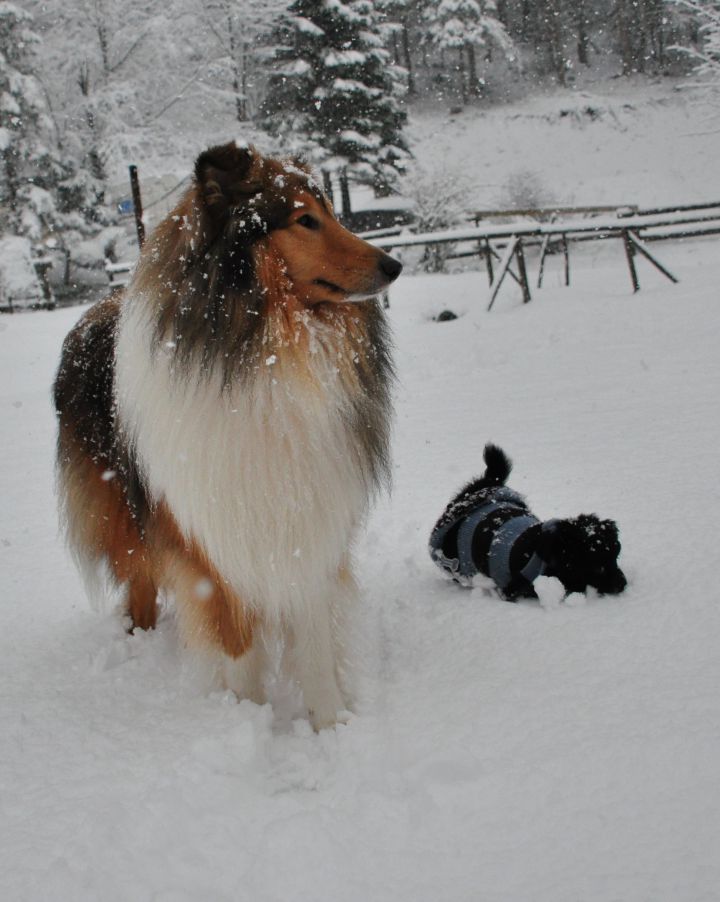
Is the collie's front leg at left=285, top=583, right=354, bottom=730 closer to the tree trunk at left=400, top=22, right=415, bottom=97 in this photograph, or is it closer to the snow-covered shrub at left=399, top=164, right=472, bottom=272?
the snow-covered shrub at left=399, top=164, right=472, bottom=272

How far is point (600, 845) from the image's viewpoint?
1.59 metres

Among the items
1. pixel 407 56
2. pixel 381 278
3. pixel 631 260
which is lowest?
pixel 631 260

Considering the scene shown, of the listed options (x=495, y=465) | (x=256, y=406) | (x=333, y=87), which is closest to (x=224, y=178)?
(x=256, y=406)

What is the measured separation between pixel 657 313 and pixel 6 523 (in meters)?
6.83

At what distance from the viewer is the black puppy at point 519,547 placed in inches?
109

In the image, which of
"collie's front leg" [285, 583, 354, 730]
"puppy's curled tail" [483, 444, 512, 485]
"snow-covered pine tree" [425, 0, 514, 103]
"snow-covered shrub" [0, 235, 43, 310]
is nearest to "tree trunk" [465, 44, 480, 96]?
"snow-covered pine tree" [425, 0, 514, 103]

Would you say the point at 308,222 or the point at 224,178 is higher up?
the point at 224,178

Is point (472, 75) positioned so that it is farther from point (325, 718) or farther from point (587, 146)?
point (325, 718)

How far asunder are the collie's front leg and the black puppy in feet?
2.97

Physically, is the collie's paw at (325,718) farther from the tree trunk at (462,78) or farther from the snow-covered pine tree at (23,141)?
the tree trunk at (462,78)

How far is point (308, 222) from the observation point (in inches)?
78.1

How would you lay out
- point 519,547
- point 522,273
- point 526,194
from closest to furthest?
point 519,547
point 522,273
point 526,194

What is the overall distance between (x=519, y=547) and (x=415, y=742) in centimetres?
106

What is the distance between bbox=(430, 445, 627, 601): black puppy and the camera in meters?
2.77
